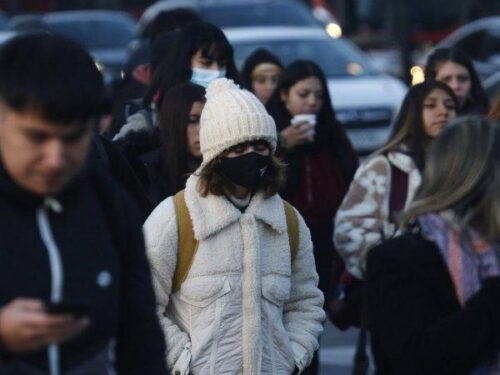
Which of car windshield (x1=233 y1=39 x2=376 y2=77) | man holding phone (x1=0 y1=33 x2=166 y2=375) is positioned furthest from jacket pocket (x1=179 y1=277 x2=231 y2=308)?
car windshield (x1=233 y1=39 x2=376 y2=77)

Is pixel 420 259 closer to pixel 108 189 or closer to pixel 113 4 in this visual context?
pixel 108 189

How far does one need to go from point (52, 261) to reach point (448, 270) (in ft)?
3.62

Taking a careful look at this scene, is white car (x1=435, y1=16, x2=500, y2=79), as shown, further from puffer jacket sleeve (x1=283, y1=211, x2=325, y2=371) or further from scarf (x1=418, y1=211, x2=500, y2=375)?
scarf (x1=418, y1=211, x2=500, y2=375)

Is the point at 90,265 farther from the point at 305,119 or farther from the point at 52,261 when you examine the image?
the point at 305,119

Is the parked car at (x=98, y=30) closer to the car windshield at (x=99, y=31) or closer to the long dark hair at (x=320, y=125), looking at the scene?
the car windshield at (x=99, y=31)

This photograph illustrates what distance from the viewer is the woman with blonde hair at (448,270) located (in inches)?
150

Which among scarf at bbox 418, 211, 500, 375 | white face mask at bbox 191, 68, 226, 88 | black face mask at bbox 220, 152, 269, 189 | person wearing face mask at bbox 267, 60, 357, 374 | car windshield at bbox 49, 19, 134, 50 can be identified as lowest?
car windshield at bbox 49, 19, 134, 50

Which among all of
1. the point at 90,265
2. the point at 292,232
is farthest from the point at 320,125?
the point at 90,265

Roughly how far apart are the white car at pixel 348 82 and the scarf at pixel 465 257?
11230 mm

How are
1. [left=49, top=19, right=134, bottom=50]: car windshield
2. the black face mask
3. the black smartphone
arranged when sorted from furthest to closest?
[left=49, top=19, right=134, bottom=50]: car windshield, the black face mask, the black smartphone

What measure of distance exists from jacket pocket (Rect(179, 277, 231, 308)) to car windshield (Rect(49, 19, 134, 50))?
21609mm

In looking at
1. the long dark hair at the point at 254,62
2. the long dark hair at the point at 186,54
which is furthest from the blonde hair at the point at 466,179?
the long dark hair at the point at 254,62

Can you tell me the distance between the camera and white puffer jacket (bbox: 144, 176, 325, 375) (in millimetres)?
4984

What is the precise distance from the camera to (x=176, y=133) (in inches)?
242
